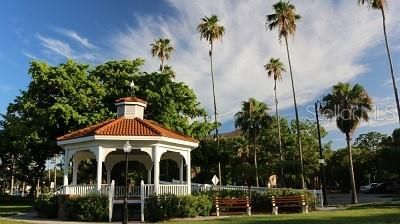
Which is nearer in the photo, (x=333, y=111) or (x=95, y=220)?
(x=95, y=220)

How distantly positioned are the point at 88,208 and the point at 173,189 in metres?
4.66

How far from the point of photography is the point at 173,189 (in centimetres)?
2591

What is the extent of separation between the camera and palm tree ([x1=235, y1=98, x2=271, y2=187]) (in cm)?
6054

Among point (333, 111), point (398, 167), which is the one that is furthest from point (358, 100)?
point (398, 167)

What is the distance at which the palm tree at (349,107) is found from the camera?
3938 cm

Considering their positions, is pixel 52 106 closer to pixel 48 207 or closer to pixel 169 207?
pixel 48 207

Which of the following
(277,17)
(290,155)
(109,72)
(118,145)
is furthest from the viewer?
(290,155)

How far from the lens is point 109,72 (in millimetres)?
38906

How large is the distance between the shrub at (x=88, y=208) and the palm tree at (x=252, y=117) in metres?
37.8

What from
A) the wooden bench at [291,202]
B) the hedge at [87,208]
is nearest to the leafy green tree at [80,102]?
the hedge at [87,208]

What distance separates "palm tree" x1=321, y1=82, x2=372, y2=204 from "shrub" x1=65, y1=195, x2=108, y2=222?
2302 centimetres

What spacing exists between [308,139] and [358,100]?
2873 cm

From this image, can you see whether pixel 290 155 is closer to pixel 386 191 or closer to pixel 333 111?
pixel 386 191

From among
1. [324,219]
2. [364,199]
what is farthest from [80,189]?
[364,199]
